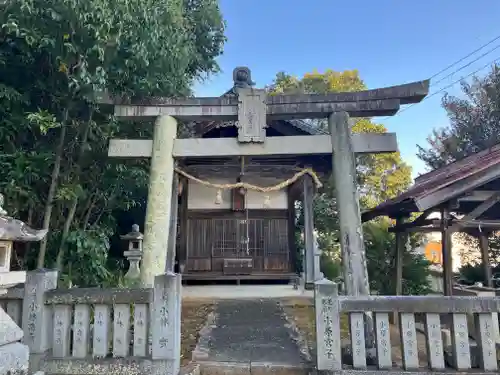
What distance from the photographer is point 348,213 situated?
5.57 m

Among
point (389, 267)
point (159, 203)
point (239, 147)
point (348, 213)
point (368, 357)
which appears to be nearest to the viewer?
point (368, 357)

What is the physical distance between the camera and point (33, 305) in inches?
169

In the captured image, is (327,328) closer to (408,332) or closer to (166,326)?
(408,332)

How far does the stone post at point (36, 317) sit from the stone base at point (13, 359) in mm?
974

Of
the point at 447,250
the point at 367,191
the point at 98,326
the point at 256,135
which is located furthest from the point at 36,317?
the point at 367,191

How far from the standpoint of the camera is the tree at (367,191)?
9.34 metres

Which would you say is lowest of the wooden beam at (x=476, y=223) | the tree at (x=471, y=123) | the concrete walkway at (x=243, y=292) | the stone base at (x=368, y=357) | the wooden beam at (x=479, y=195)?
the stone base at (x=368, y=357)

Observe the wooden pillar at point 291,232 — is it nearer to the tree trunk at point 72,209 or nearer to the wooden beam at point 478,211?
the wooden beam at point 478,211

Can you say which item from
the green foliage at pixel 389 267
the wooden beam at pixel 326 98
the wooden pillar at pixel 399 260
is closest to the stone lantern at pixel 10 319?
the wooden beam at pixel 326 98

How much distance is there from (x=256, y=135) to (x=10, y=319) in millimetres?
4296

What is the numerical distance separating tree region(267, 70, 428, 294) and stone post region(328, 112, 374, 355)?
418 centimetres

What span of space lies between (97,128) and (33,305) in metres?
3.67

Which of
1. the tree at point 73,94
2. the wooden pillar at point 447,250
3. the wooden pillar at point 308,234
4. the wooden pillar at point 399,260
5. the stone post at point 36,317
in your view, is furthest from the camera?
the wooden pillar at point 308,234

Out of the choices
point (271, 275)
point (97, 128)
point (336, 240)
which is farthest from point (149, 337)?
point (336, 240)
